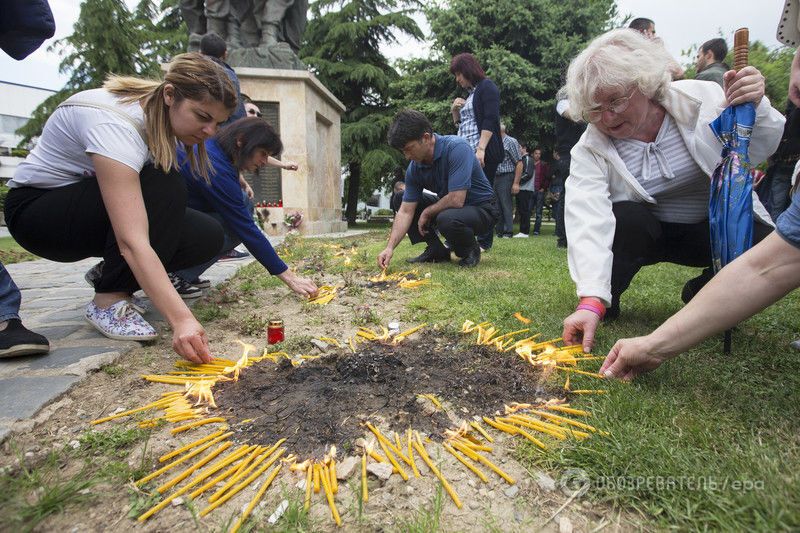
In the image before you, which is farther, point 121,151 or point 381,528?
point 121,151

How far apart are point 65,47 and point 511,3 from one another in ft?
46.8

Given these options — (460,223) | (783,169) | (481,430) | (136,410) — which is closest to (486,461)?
(481,430)

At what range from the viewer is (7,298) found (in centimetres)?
228

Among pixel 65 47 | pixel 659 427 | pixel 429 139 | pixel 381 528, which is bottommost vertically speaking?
pixel 381 528

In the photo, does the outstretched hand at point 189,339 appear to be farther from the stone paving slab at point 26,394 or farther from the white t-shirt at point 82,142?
the white t-shirt at point 82,142

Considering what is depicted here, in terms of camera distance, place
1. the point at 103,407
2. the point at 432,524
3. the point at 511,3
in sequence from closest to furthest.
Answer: the point at 432,524
the point at 103,407
the point at 511,3

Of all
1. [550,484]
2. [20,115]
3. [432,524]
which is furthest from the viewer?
[20,115]

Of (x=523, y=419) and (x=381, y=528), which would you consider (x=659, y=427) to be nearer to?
(x=523, y=419)

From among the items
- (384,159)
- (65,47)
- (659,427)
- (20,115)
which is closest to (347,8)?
(384,159)

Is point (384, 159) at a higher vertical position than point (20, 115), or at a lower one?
lower

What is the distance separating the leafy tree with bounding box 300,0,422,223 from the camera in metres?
17.8

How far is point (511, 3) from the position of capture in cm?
1559

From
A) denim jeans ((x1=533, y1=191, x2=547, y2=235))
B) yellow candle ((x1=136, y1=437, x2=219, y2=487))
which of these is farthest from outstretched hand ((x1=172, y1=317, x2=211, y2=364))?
denim jeans ((x1=533, y1=191, x2=547, y2=235))

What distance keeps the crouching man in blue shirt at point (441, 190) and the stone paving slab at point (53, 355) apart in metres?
2.15
